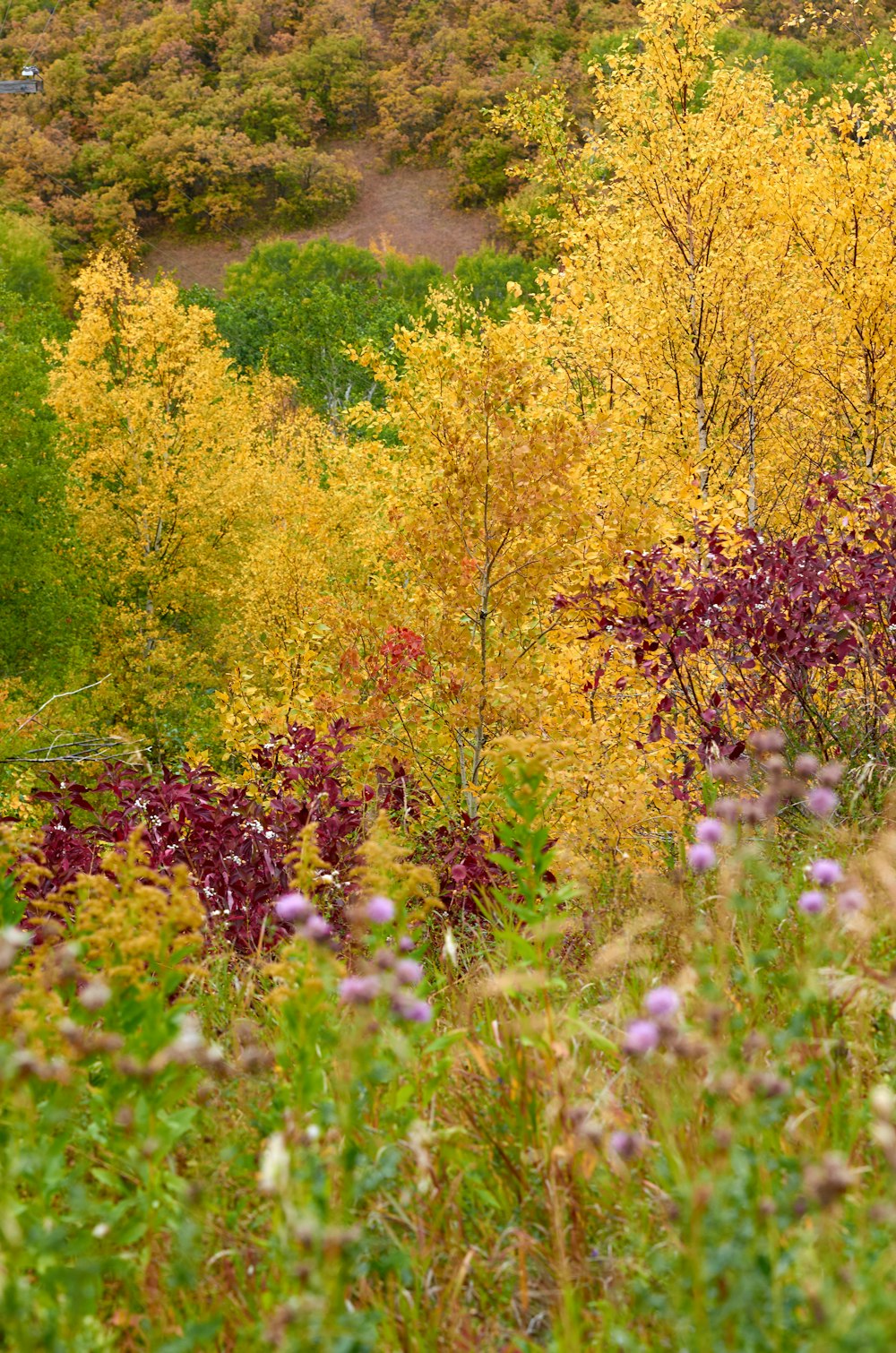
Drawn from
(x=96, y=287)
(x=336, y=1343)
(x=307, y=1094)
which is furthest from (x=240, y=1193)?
(x=96, y=287)

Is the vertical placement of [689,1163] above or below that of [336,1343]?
below

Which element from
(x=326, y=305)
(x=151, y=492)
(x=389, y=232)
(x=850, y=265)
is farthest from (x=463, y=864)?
(x=389, y=232)

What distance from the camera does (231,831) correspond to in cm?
469

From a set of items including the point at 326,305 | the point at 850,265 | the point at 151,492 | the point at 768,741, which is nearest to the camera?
the point at 768,741

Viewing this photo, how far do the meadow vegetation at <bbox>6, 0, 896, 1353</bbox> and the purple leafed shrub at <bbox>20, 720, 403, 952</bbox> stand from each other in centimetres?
4

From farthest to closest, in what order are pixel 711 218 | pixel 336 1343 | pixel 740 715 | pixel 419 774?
pixel 711 218 < pixel 419 774 < pixel 740 715 < pixel 336 1343

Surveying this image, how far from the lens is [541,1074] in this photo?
2020mm

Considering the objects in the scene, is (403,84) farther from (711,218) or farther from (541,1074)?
(541,1074)

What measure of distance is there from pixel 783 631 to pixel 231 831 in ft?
8.67

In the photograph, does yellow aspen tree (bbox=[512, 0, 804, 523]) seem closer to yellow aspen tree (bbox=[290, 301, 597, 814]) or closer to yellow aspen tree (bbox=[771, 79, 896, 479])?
yellow aspen tree (bbox=[771, 79, 896, 479])

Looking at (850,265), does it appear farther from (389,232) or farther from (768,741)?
(389,232)

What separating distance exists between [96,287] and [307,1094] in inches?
892

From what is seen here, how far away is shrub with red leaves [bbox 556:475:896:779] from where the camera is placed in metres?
4.44

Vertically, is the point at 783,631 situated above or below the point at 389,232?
above
